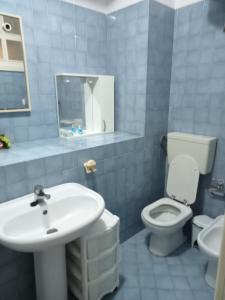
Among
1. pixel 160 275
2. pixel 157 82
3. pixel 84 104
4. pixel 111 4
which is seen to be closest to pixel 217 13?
pixel 157 82

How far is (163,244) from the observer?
1.94 metres

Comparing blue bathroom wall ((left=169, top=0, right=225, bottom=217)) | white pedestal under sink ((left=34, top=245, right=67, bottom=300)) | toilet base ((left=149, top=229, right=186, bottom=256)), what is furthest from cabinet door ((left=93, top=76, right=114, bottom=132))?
white pedestal under sink ((left=34, top=245, right=67, bottom=300))

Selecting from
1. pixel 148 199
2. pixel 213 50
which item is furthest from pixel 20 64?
pixel 148 199

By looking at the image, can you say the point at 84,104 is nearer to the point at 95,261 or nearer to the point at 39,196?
the point at 39,196

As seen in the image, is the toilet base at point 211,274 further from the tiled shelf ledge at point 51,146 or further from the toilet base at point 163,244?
the tiled shelf ledge at point 51,146

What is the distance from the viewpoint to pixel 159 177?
7.76ft

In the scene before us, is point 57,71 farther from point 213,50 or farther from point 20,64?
point 213,50

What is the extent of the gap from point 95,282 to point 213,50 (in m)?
2.02

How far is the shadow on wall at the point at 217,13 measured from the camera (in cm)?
174

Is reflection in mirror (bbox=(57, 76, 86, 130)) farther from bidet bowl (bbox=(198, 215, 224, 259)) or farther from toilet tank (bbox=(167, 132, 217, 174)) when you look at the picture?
bidet bowl (bbox=(198, 215, 224, 259))

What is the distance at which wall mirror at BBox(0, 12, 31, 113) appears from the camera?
156 cm

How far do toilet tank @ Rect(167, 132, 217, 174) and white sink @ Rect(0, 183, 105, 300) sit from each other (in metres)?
1.05

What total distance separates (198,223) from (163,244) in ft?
1.23

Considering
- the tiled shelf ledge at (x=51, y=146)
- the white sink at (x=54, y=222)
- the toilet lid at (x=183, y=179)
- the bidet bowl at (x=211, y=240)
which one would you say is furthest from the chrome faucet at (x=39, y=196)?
the toilet lid at (x=183, y=179)
